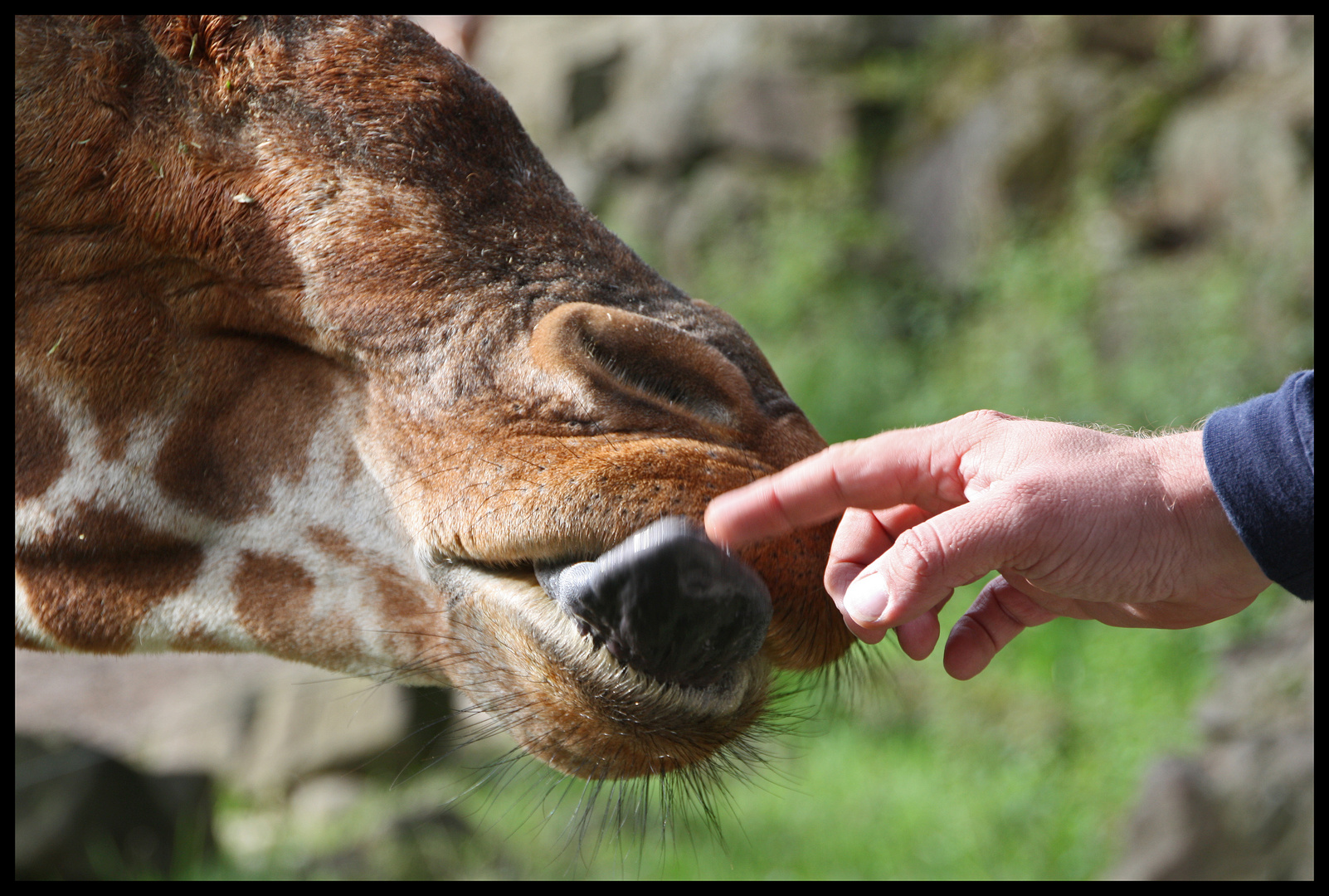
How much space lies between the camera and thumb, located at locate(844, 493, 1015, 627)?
4.28 ft

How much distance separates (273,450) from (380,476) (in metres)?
0.20

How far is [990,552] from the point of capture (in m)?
1.33

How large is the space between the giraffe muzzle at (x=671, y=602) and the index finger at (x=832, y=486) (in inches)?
1.8

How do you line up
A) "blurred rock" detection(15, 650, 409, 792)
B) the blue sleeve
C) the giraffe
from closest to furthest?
the blue sleeve
the giraffe
"blurred rock" detection(15, 650, 409, 792)

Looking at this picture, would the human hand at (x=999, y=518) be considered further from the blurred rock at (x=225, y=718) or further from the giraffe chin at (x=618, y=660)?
the blurred rock at (x=225, y=718)

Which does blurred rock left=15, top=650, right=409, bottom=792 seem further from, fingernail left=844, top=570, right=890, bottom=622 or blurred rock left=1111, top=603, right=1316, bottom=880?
fingernail left=844, top=570, right=890, bottom=622

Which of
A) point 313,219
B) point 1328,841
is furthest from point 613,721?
point 1328,841

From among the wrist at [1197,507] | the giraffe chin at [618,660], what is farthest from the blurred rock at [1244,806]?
the giraffe chin at [618,660]

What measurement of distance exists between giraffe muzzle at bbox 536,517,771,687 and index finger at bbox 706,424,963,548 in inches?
1.8

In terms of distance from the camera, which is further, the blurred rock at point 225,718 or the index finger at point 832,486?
the blurred rock at point 225,718

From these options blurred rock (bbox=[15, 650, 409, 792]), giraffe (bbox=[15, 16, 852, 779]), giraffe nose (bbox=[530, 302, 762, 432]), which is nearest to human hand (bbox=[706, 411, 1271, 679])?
giraffe (bbox=[15, 16, 852, 779])

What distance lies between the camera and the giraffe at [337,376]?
1.59 metres

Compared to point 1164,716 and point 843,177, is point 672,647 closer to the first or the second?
point 1164,716

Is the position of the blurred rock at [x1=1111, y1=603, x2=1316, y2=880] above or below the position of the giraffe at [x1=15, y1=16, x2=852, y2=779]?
below
